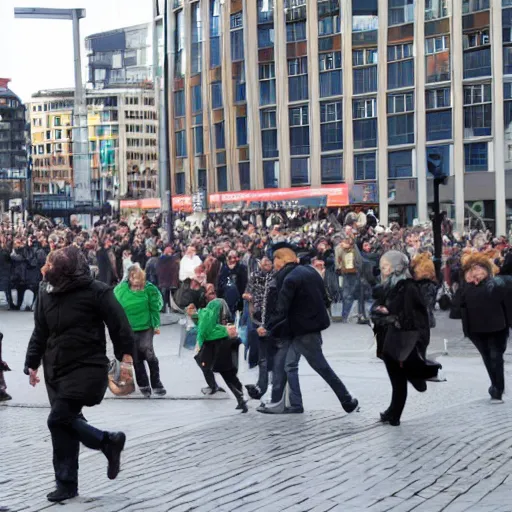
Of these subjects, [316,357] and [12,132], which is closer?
[316,357]

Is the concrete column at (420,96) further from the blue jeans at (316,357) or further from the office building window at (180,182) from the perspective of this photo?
the blue jeans at (316,357)

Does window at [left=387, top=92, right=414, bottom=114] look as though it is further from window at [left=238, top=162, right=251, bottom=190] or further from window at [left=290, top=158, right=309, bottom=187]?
window at [left=238, top=162, right=251, bottom=190]

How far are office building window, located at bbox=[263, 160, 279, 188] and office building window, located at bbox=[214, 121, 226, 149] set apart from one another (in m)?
3.95

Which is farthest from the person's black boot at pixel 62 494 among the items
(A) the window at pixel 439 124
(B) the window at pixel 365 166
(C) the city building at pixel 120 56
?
(C) the city building at pixel 120 56

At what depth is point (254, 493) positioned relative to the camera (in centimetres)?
781

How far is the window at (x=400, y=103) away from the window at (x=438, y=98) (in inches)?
35.1

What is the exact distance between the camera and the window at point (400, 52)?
6400 cm

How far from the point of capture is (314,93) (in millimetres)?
67188

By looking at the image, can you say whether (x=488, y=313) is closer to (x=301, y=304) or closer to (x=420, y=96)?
(x=301, y=304)

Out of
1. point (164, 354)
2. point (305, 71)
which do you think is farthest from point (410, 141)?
point (164, 354)

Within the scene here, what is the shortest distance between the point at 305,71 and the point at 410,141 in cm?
762

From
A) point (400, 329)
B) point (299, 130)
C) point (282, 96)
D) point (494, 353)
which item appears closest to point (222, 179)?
point (299, 130)

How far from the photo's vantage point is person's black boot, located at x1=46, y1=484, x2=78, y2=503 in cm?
776

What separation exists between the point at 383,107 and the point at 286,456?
185ft
